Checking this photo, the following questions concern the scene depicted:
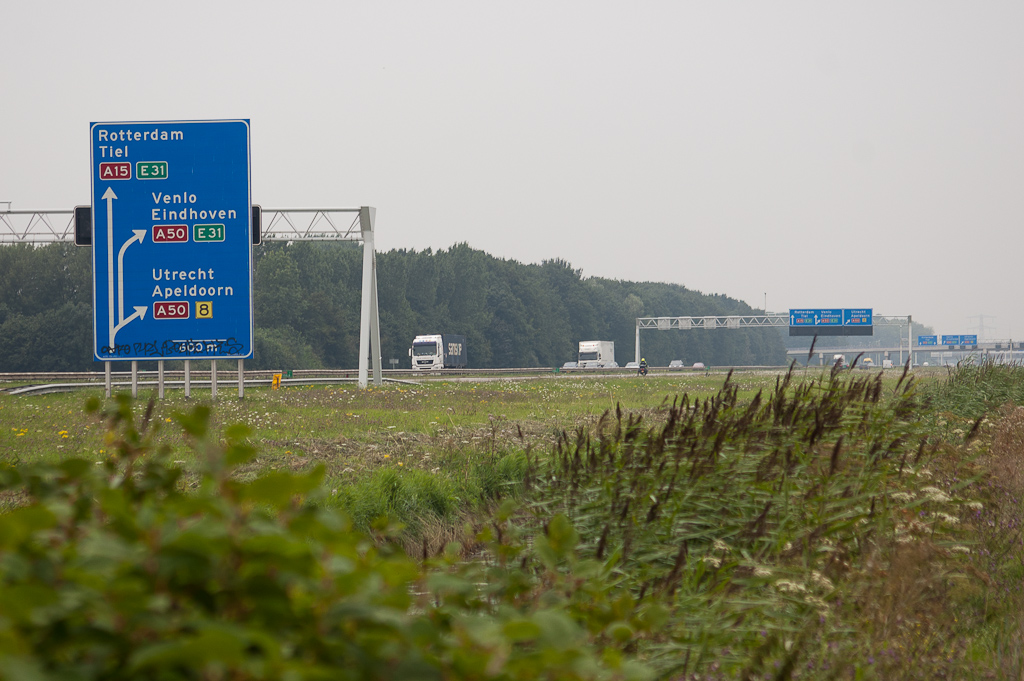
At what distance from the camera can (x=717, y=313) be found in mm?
166750

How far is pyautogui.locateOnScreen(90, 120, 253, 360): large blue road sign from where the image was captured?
19.3 m

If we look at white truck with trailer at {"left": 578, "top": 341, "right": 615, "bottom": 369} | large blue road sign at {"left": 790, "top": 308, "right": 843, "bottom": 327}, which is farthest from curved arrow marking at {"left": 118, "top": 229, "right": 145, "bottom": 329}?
large blue road sign at {"left": 790, "top": 308, "right": 843, "bottom": 327}

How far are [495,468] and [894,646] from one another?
16.6 feet

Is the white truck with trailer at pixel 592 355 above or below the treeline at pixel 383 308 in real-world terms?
below

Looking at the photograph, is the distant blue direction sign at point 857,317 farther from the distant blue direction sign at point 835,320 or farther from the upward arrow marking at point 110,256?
the upward arrow marking at point 110,256

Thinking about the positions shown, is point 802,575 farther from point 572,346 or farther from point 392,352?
point 572,346

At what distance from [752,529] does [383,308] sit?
264 feet

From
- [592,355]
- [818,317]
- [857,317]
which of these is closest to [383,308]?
[592,355]

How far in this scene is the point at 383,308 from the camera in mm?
83125

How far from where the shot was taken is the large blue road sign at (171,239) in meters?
19.3

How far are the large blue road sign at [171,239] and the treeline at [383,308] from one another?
41.5 meters

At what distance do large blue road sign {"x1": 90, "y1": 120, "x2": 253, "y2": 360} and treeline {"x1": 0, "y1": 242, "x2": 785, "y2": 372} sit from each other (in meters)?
41.5

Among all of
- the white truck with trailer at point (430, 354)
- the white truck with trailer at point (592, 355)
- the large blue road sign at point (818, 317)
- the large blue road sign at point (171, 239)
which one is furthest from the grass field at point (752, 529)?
the large blue road sign at point (818, 317)

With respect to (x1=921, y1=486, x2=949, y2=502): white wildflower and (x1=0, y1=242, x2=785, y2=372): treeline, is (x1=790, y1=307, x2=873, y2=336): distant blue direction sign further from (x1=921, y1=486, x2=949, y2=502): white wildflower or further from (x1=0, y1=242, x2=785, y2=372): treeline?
(x1=921, y1=486, x2=949, y2=502): white wildflower
